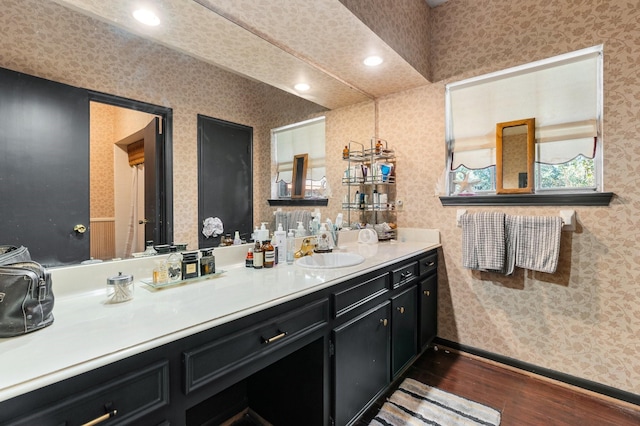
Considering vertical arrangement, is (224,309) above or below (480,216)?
below

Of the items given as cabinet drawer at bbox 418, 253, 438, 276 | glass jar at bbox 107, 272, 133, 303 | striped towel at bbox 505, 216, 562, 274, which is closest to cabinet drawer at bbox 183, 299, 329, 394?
glass jar at bbox 107, 272, 133, 303

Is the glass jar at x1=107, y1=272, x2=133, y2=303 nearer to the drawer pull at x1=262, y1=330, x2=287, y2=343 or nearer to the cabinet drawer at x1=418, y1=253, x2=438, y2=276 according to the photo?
the drawer pull at x1=262, y1=330, x2=287, y2=343

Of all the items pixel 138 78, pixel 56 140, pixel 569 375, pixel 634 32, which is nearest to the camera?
pixel 56 140

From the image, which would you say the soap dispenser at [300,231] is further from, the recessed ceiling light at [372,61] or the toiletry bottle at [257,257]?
the recessed ceiling light at [372,61]

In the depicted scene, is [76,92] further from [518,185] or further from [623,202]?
[623,202]

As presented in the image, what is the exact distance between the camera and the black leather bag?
30.1 inches

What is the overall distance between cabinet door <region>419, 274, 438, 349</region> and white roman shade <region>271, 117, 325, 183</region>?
114 cm

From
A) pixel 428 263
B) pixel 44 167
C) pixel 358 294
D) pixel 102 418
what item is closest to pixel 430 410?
pixel 358 294

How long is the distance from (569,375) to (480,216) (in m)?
1.16

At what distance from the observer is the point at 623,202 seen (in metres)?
1.77

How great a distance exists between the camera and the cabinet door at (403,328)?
183cm

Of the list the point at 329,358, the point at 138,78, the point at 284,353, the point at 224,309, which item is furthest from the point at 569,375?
the point at 138,78

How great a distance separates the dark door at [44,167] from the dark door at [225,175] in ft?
1.45

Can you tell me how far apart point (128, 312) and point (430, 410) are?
165 cm
